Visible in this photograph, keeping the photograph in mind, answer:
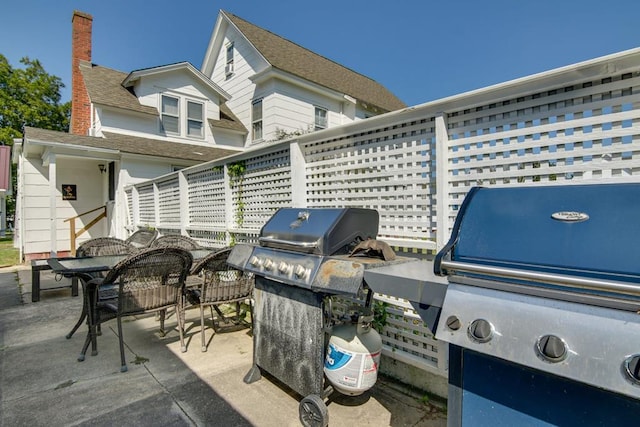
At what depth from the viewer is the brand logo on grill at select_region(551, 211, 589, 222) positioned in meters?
1.25

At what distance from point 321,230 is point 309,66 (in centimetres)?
1137

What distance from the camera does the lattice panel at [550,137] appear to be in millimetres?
1861

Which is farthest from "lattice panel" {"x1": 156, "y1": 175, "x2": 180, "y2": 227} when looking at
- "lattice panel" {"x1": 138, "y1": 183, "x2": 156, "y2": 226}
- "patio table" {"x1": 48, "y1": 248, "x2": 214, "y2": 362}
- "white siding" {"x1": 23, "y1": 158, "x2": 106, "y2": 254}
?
"white siding" {"x1": 23, "y1": 158, "x2": 106, "y2": 254}

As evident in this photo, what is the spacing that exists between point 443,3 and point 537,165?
9049 millimetres

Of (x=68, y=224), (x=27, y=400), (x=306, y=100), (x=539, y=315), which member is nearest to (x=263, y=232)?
(x=539, y=315)

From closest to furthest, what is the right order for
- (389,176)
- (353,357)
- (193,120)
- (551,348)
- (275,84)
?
(551,348) → (353,357) → (389,176) → (275,84) → (193,120)

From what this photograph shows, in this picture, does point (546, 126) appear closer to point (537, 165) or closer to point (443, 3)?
point (537, 165)

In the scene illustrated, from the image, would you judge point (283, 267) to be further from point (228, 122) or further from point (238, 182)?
point (228, 122)

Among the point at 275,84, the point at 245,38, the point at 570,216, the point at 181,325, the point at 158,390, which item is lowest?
the point at 158,390

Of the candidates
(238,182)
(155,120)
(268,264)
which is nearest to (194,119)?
(155,120)

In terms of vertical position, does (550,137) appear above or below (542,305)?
above

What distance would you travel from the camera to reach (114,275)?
316cm

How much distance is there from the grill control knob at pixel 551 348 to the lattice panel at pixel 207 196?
4696mm

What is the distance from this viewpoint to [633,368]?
0.92 metres
